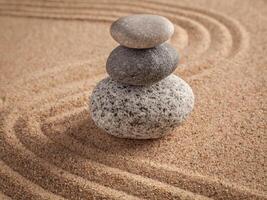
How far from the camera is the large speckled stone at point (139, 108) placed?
275 cm

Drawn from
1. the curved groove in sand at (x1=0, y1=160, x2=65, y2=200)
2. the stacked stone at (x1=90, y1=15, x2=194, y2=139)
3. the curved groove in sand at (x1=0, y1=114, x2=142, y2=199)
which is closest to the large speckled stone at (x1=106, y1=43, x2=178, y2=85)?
the stacked stone at (x1=90, y1=15, x2=194, y2=139)

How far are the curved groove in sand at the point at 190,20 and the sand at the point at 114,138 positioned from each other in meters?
0.01

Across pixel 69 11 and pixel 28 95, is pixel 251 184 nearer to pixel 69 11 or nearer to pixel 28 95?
pixel 28 95

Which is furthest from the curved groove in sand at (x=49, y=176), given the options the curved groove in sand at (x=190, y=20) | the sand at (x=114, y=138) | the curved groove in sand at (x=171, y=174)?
the curved groove in sand at (x=190, y=20)

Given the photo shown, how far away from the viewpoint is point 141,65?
2699 mm

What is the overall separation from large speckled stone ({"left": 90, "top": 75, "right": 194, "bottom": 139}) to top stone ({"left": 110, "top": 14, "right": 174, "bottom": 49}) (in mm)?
320

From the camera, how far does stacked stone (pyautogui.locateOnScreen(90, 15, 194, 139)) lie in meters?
2.69

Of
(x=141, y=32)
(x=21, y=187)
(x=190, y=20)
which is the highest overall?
(x=141, y=32)

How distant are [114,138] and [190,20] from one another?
7.48 ft

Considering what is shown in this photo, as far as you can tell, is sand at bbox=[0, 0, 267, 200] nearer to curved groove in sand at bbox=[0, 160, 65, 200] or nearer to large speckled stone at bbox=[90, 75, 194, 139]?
curved groove in sand at bbox=[0, 160, 65, 200]

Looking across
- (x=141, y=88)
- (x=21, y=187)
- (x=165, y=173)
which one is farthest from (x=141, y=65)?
(x=21, y=187)

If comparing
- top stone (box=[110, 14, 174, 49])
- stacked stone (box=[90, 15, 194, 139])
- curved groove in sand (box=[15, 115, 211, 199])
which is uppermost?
top stone (box=[110, 14, 174, 49])

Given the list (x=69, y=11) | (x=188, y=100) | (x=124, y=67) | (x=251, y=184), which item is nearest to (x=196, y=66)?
(x=188, y=100)

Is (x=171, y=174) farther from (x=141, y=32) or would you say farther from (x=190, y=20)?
(x=190, y=20)
